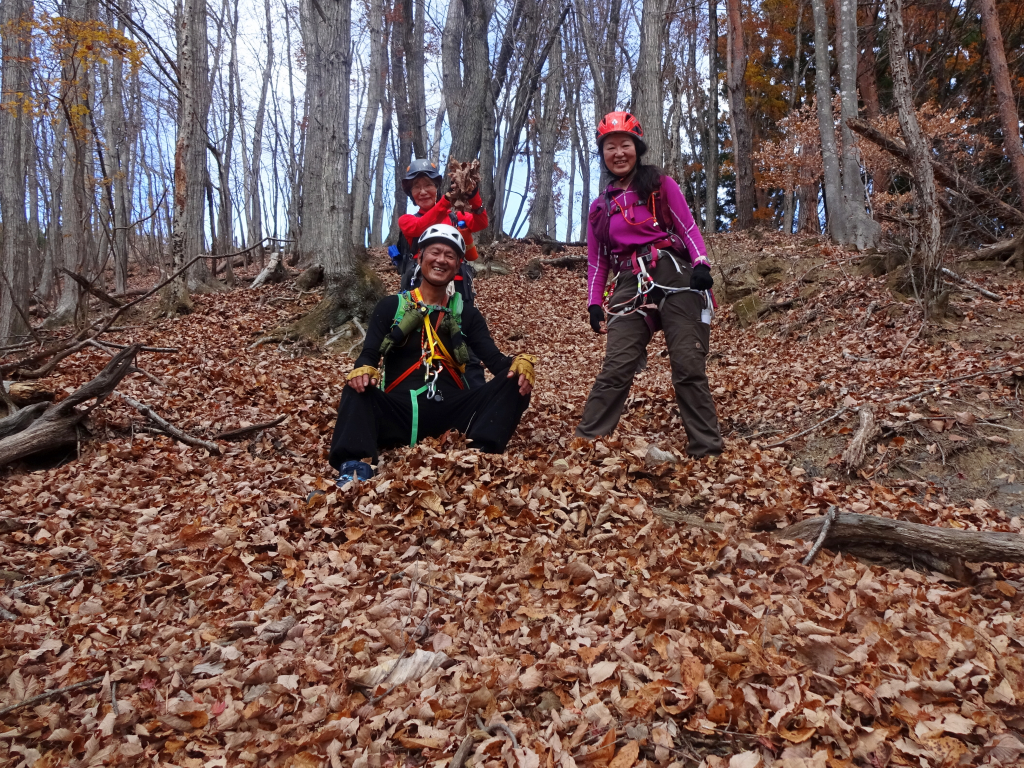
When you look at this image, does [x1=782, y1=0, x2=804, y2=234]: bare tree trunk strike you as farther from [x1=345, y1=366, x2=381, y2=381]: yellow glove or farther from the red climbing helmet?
[x1=345, y1=366, x2=381, y2=381]: yellow glove

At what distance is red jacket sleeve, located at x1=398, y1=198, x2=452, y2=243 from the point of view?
20.5ft

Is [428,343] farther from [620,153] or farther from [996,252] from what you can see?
[996,252]

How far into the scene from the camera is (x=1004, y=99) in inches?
552

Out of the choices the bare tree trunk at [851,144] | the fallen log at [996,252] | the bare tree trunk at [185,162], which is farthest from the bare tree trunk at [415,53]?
the fallen log at [996,252]

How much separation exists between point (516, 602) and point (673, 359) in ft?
8.01

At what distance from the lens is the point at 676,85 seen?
81.4 feet

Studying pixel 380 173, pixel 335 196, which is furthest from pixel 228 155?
pixel 335 196

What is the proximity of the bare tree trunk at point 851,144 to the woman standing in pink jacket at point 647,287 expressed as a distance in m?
9.74

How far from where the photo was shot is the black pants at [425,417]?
14.5 feet

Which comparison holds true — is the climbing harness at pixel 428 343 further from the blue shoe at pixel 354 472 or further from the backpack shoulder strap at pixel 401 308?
the blue shoe at pixel 354 472

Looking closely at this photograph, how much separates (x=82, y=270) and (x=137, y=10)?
1507cm

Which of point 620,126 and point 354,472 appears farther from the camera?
point 620,126

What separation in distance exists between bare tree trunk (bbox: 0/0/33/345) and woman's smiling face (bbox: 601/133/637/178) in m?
11.4

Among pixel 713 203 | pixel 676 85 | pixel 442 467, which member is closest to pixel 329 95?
pixel 442 467
